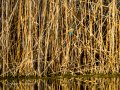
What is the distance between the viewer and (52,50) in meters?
5.23

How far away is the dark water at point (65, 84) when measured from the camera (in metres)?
4.27

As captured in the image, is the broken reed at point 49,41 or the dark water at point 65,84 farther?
the broken reed at point 49,41

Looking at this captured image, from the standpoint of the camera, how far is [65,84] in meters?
4.58

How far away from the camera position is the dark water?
4.27 meters

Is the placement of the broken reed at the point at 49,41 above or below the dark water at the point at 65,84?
above

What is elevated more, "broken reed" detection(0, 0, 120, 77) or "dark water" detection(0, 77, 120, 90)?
"broken reed" detection(0, 0, 120, 77)

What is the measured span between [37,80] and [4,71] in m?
0.55

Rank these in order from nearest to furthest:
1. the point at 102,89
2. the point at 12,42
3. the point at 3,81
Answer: the point at 102,89, the point at 3,81, the point at 12,42

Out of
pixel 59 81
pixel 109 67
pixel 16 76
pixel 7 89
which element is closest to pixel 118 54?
pixel 109 67

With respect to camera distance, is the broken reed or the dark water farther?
the broken reed

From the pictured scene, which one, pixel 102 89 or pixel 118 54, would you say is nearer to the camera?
pixel 102 89

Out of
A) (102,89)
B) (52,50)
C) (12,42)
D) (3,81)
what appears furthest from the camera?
(12,42)

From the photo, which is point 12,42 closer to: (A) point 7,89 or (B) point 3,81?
(B) point 3,81

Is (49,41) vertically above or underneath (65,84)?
above
